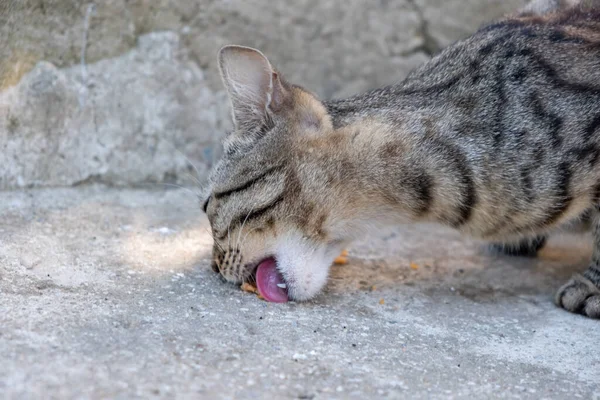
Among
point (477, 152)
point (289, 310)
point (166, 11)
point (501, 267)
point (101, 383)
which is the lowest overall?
point (501, 267)

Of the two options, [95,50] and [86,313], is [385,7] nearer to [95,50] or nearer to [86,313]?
[95,50]

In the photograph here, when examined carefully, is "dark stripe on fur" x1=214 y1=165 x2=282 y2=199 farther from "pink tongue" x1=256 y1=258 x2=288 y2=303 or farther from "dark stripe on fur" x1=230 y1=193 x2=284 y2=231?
"pink tongue" x1=256 y1=258 x2=288 y2=303

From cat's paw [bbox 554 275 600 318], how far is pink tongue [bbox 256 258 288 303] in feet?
3.88

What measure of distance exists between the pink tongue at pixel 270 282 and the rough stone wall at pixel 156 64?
1.29 metres

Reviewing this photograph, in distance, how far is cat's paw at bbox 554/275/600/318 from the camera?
114 inches

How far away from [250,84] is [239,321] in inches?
36.5

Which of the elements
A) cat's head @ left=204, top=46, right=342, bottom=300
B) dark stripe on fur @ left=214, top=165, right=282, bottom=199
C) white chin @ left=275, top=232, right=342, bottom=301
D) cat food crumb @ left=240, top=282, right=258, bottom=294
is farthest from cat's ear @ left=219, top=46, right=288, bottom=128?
cat food crumb @ left=240, top=282, right=258, bottom=294

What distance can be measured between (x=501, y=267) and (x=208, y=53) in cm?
190

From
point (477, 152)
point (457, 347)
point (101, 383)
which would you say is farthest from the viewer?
point (477, 152)

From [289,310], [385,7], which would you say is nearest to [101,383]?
[289,310]

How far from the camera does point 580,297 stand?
296 centimetres

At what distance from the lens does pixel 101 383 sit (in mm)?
1882

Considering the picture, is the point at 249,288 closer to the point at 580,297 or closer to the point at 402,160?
the point at 402,160

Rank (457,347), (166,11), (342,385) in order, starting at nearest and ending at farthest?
(342,385) → (457,347) → (166,11)
